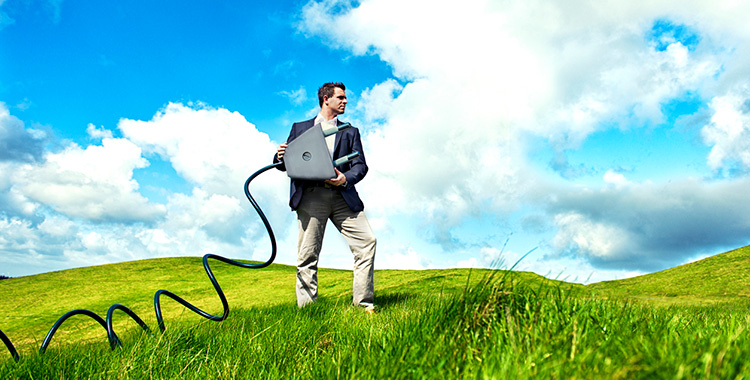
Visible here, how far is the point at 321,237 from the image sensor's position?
4301mm

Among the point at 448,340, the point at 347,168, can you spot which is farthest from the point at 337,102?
the point at 448,340

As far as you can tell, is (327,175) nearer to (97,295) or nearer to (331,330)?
(331,330)

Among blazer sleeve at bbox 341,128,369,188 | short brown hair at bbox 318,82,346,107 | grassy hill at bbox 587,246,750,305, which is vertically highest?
short brown hair at bbox 318,82,346,107

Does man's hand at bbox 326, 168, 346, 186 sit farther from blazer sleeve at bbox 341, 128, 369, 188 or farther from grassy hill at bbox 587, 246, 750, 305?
grassy hill at bbox 587, 246, 750, 305

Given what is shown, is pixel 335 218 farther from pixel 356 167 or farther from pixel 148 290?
pixel 148 290

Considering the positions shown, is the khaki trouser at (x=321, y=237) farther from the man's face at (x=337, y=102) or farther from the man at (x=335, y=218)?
the man's face at (x=337, y=102)

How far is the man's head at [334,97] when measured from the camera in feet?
14.3

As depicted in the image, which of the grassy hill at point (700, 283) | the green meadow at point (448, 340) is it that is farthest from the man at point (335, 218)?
the grassy hill at point (700, 283)

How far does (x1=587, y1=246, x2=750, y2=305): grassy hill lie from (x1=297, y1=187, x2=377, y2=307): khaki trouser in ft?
7.40

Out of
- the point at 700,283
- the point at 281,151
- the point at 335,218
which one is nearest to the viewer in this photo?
the point at 281,151

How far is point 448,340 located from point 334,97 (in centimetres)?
313

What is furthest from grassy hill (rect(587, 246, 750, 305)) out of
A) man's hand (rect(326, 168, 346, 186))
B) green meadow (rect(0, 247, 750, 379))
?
man's hand (rect(326, 168, 346, 186))

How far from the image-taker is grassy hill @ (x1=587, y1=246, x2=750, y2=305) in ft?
15.2

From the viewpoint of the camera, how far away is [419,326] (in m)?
1.82
